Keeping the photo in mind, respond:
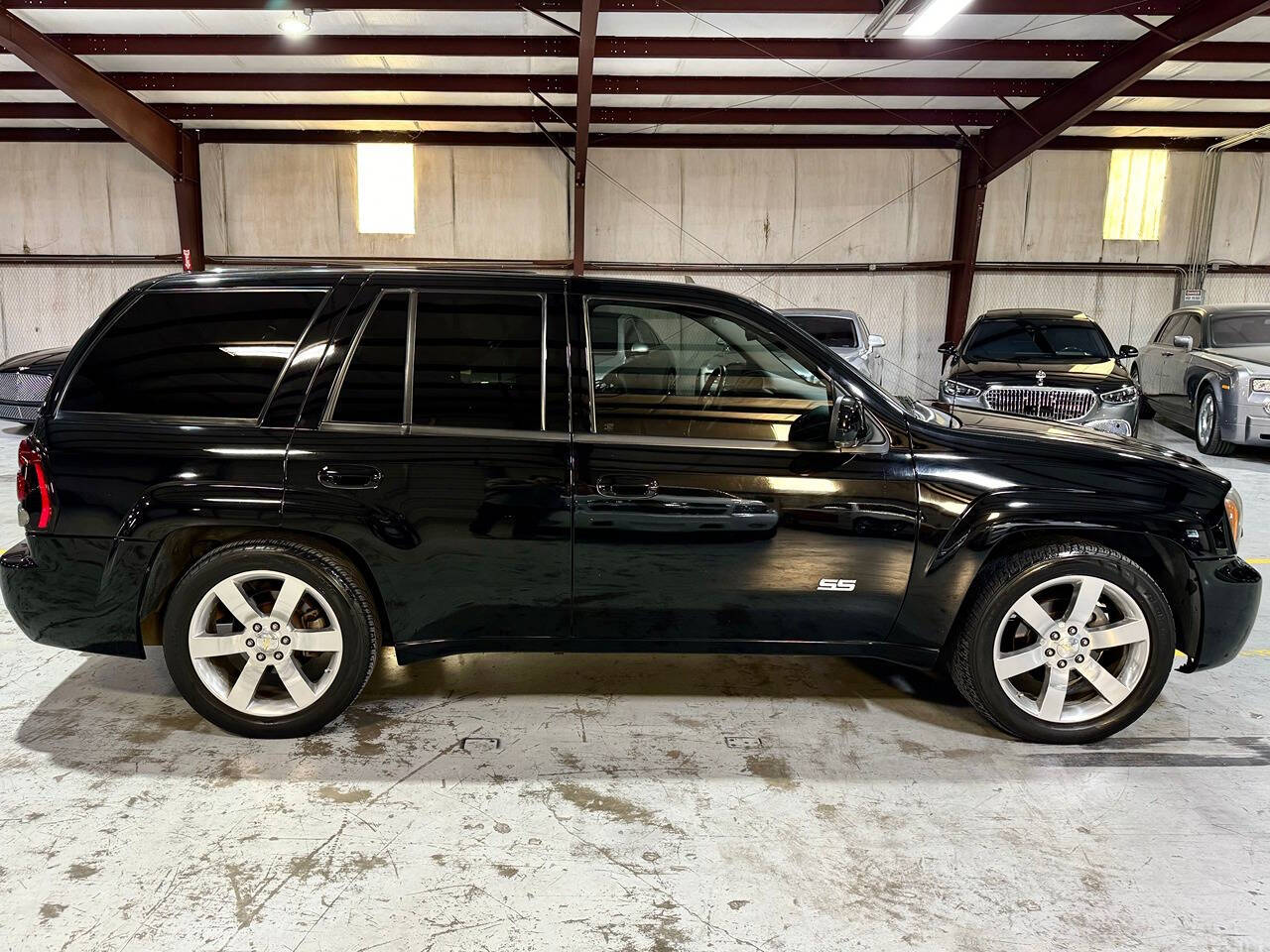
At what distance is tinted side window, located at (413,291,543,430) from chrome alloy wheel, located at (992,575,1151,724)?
1822 mm

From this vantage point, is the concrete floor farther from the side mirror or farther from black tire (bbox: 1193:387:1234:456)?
black tire (bbox: 1193:387:1234:456)

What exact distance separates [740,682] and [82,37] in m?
12.4

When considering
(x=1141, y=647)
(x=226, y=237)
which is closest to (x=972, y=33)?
(x=1141, y=647)

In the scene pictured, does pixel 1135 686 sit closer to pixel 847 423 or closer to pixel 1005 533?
pixel 1005 533

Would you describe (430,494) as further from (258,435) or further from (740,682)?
(740,682)

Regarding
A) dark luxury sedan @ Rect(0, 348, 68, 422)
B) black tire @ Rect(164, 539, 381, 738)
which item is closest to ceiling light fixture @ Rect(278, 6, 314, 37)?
dark luxury sedan @ Rect(0, 348, 68, 422)

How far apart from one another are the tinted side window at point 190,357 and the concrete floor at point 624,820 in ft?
3.91

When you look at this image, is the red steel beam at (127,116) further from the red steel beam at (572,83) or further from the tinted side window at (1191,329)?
the tinted side window at (1191,329)

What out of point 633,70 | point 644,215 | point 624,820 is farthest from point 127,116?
point 624,820

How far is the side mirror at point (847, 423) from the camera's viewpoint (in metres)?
2.75

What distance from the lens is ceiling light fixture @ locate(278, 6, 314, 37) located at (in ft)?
32.4

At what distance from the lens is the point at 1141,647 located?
2.95m

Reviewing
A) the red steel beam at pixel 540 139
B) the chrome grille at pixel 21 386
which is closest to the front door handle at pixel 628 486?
the chrome grille at pixel 21 386

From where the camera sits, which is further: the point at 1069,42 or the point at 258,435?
the point at 1069,42
